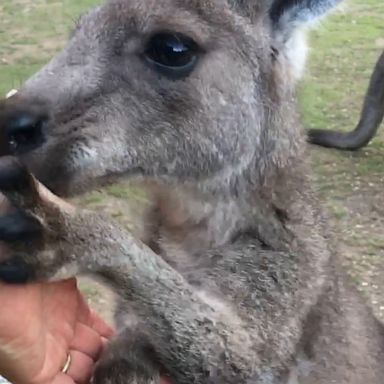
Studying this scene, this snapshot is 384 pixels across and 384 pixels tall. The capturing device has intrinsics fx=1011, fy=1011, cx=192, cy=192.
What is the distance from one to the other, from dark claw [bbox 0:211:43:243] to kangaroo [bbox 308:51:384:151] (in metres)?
4.59

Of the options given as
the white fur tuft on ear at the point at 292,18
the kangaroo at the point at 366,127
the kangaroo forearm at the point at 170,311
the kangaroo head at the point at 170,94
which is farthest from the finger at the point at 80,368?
the kangaroo at the point at 366,127

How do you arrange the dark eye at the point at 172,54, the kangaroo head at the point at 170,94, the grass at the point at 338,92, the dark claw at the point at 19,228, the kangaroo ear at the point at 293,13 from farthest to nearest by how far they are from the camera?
the grass at the point at 338,92, the kangaroo ear at the point at 293,13, the dark eye at the point at 172,54, the kangaroo head at the point at 170,94, the dark claw at the point at 19,228

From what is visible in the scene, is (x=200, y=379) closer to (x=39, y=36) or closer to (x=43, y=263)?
(x=43, y=263)

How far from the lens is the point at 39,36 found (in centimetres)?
909

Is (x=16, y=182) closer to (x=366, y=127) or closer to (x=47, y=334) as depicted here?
(x=47, y=334)

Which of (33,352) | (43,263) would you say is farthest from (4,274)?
(33,352)

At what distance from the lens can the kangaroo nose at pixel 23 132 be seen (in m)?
2.10

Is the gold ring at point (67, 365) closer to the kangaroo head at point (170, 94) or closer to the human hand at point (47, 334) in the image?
the human hand at point (47, 334)

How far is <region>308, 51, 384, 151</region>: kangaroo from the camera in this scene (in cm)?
620

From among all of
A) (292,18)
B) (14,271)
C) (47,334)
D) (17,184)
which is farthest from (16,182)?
(292,18)

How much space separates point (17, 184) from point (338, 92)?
20.1 ft

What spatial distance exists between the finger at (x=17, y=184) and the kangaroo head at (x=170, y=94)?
442mm

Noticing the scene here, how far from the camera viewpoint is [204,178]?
7.97 ft

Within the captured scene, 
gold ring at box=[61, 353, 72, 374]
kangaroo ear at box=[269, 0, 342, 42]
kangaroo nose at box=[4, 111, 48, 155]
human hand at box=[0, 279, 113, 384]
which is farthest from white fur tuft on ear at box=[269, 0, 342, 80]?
gold ring at box=[61, 353, 72, 374]
